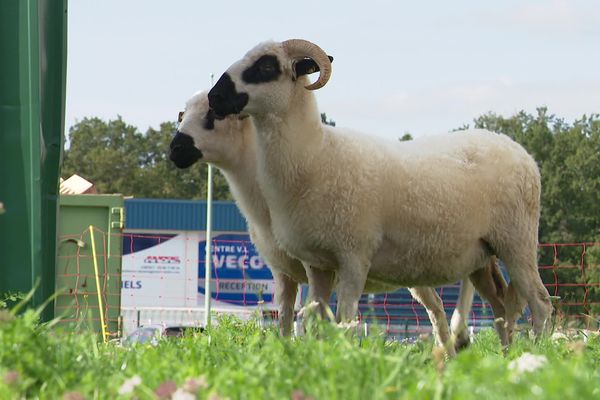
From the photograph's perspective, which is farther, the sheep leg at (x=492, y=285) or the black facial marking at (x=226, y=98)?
the sheep leg at (x=492, y=285)

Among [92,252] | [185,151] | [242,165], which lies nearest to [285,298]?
[242,165]

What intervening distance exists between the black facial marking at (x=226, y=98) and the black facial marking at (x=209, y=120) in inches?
40.5

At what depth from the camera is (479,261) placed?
8.20 m

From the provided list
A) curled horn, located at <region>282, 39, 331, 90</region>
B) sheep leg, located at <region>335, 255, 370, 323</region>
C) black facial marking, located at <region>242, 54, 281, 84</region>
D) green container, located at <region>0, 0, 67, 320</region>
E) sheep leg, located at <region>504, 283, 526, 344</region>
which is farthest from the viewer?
sheep leg, located at <region>504, 283, 526, 344</region>

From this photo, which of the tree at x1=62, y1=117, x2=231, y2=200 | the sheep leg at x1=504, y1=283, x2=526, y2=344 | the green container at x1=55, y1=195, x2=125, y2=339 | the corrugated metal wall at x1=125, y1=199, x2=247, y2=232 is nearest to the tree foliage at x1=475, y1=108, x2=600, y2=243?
the tree at x1=62, y1=117, x2=231, y2=200

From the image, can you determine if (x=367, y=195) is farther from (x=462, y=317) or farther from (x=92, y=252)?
(x=92, y=252)

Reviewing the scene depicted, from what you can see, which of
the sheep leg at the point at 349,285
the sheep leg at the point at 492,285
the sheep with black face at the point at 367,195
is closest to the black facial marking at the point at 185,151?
the sheep with black face at the point at 367,195

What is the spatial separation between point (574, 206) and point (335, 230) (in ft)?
223

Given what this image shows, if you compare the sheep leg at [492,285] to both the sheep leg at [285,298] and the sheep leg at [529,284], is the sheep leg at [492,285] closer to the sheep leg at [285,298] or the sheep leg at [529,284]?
the sheep leg at [529,284]

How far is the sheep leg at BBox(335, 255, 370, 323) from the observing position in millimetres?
7262

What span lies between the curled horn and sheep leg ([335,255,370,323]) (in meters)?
1.17

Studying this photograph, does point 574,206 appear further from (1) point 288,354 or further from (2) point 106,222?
(1) point 288,354

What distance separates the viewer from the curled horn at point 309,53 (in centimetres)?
757

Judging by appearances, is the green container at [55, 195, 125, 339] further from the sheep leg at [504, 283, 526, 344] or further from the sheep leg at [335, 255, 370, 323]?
the sheep leg at [335, 255, 370, 323]
